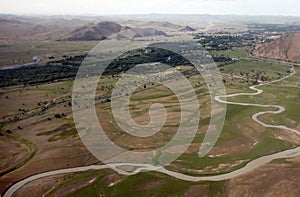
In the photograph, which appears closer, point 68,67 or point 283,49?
point 68,67

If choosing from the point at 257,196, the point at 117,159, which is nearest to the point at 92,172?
the point at 117,159

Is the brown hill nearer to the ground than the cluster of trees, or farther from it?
farther from it

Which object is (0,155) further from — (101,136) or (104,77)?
(104,77)

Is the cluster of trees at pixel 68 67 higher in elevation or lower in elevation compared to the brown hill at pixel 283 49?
lower

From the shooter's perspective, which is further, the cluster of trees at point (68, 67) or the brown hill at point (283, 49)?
the brown hill at point (283, 49)

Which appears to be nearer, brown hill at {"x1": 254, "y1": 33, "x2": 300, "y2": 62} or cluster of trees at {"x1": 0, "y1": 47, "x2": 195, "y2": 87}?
Answer: cluster of trees at {"x1": 0, "y1": 47, "x2": 195, "y2": 87}

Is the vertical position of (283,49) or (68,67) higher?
(283,49)

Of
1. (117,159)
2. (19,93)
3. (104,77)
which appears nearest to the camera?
(117,159)

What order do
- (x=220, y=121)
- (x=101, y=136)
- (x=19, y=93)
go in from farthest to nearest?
(x=19, y=93) → (x=220, y=121) → (x=101, y=136)
